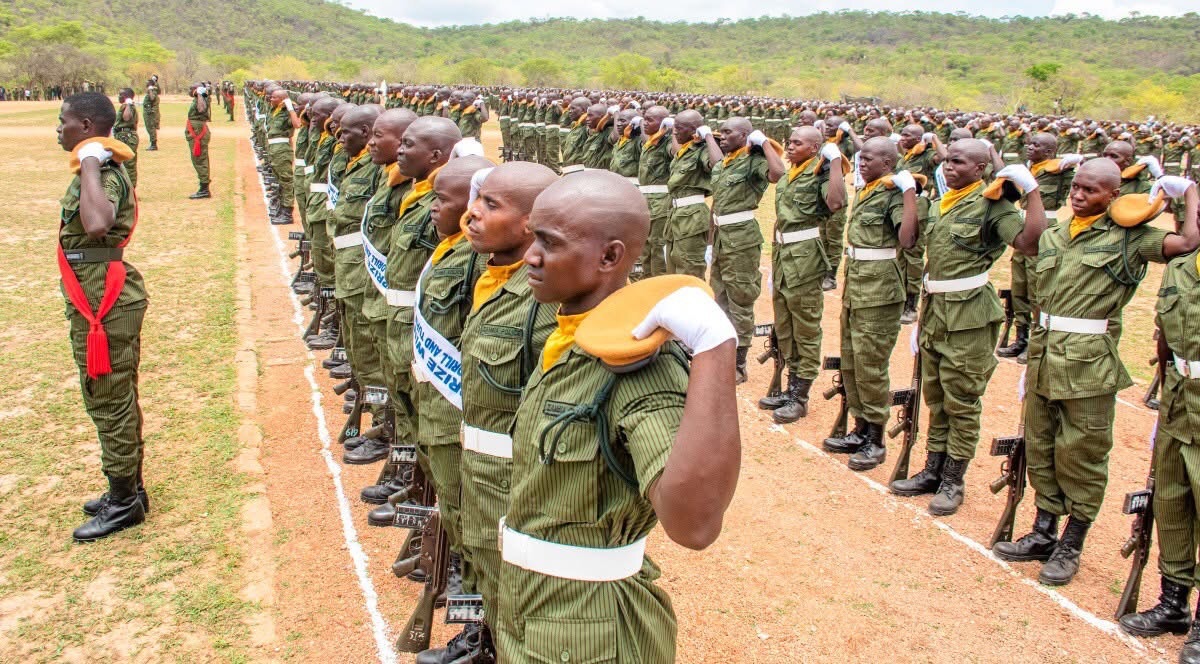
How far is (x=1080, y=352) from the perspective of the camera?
474 centimetres

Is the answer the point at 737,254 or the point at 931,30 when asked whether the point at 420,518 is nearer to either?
the point at 737,254

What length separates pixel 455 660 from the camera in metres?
3.78

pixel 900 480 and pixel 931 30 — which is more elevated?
pixel 931 30

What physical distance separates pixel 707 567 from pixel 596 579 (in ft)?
9.55

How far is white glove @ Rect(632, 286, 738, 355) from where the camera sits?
1722 mm

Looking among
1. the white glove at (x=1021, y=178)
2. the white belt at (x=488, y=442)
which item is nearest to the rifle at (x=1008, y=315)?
the white glove at (x=1021, y=178)

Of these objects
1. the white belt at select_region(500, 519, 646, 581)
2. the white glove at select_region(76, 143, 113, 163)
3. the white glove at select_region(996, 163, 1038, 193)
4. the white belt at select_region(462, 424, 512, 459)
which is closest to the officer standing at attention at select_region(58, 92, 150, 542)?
the white glove at select_region(76, 143, 113, 163)

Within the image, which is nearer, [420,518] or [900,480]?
[420,518]

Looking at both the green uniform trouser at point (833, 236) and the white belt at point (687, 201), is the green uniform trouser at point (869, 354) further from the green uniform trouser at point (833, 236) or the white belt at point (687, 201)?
the green uniform trouser at point (833, 236)

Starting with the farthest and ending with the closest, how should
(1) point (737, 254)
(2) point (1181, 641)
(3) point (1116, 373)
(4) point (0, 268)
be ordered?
(4) point (0, 268)
(1) point (737, 254)
(3) point (1116, 373)
(2) point (1181, 641)

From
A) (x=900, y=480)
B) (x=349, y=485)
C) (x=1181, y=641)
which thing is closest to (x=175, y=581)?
(x=349, y=485)

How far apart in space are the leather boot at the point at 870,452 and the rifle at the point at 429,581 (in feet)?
11.5

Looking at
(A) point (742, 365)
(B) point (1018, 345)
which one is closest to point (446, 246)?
(A) point (742, 365)

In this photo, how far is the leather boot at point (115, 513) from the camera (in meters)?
5.03
